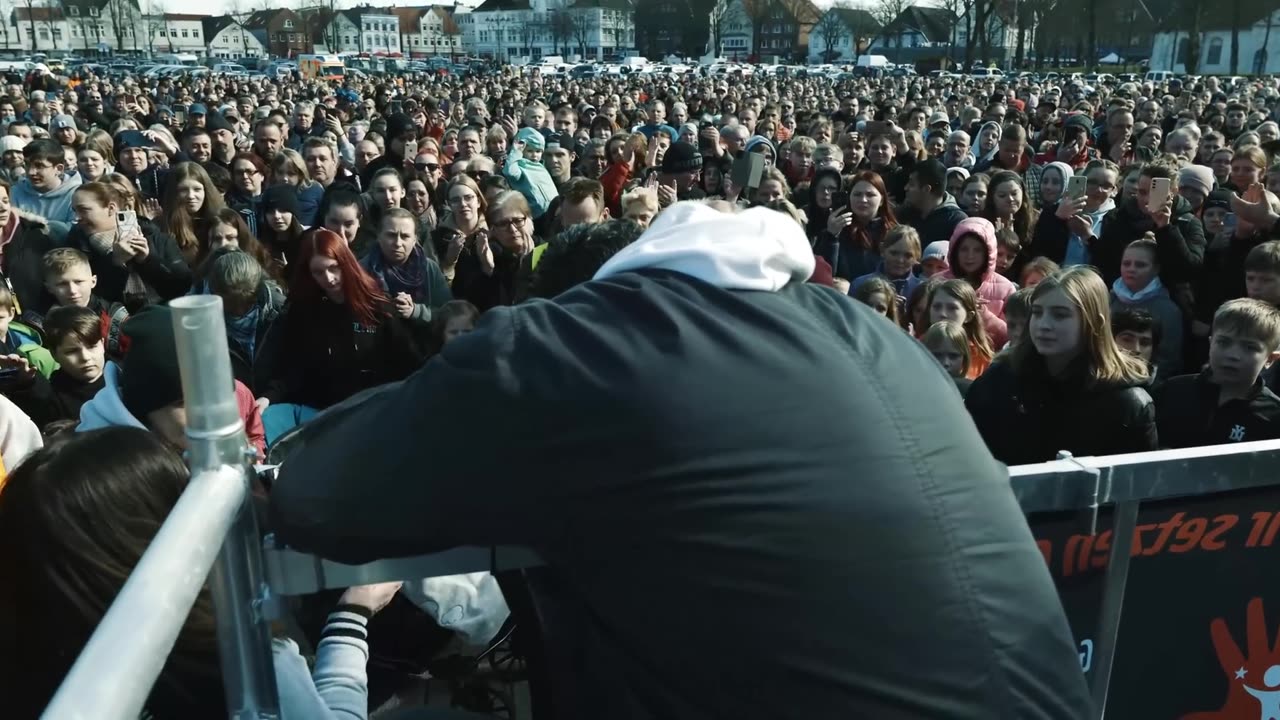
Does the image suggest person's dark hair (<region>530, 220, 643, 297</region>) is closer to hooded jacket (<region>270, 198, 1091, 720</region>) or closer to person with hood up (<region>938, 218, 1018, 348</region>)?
hooded jacket (<region>270, 198, 1091, 720</region>)

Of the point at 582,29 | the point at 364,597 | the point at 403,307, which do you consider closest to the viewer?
the point at 364,597

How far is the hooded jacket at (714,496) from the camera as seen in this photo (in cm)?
125

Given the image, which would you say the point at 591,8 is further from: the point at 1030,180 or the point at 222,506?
the point at 222,506

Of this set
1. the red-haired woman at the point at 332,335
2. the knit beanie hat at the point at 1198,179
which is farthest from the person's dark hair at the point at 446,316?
the knit beanie hat at the point at 1198,179

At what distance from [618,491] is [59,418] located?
13.1 feet

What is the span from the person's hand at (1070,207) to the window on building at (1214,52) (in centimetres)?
8315

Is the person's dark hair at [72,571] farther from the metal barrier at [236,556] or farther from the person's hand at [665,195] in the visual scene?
the person's hand at [665,195]

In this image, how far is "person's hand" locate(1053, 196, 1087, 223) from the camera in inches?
264

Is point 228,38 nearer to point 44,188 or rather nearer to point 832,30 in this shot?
point 832,30

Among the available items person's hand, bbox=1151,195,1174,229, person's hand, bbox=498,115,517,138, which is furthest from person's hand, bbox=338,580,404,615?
person's hand, bbox=498,115,517,138

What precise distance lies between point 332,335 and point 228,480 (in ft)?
12.1

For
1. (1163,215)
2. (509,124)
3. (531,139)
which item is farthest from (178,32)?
(1163,215)

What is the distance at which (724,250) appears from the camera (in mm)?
1380

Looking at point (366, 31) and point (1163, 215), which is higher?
point (366, 31)
